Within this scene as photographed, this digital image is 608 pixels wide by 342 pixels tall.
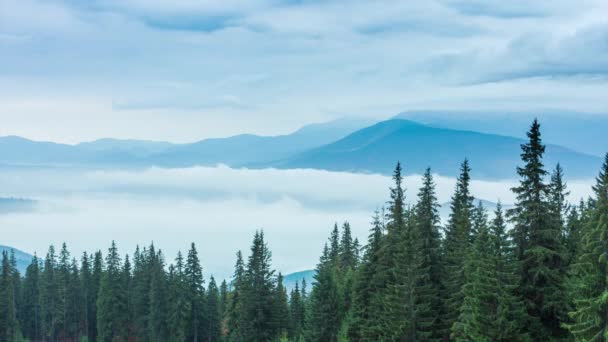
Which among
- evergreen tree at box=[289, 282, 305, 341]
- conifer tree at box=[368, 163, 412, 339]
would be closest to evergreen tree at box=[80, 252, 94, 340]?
evergreen tree at box=[289, 282, 305, 341]

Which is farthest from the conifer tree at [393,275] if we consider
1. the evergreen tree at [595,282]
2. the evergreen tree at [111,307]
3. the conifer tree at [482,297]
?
the evergreen tree at [111,307]

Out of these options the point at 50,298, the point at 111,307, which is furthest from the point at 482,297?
the point at 50,298

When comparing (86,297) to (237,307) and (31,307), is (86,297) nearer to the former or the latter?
(31,307)

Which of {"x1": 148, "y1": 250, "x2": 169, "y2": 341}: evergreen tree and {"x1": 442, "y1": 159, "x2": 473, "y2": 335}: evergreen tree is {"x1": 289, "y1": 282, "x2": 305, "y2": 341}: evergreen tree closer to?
{"x1": 148, "y1": 250, "x2": 169, "y2": 341}: evergreen tree

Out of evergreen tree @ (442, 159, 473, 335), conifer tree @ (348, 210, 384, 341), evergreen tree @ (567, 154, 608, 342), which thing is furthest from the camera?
conifer tree @ (348, 210, 384, 341)

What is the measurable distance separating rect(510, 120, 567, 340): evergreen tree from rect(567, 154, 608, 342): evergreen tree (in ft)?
21.9

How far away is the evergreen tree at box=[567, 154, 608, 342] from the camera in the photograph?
32188mm

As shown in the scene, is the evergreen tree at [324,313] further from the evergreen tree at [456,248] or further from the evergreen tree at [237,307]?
the evergreen tree at [456,248]

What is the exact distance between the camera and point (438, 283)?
52.2 m

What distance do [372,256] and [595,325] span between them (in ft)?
99.4

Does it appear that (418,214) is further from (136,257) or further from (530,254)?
(136,257)

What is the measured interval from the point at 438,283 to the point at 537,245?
12.0 metres

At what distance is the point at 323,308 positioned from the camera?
244 ft

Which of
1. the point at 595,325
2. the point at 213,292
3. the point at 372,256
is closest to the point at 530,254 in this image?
the point at 595,325
